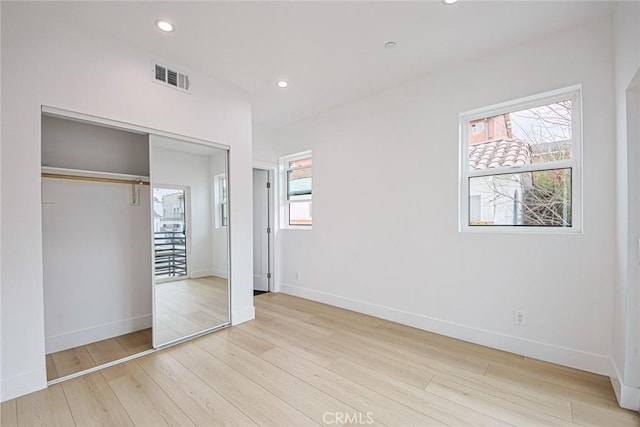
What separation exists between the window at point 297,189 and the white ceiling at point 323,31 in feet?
5.25

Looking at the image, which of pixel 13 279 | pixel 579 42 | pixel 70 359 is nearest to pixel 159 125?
pixel 13 279

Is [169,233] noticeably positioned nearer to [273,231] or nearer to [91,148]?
[91,148]

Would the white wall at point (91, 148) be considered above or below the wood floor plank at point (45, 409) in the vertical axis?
above

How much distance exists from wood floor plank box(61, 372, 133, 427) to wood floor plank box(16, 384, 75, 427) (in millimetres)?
34

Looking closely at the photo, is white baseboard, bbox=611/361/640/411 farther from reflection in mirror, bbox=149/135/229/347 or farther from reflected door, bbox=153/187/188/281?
reflected door, bbox=153/187/188/281

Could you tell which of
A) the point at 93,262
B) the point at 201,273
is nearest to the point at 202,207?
the point at 201,273

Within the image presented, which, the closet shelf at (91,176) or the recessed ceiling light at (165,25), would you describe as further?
the closet shelf at (91,176)

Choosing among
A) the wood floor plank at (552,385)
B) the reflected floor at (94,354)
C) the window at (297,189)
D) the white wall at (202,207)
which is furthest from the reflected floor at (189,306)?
the wood floor plank at (552,385)

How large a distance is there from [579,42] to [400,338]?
310cm

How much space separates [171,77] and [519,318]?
A: 162 inches

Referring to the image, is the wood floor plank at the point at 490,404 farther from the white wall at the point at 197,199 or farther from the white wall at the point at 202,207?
the white wall at the point at 197,199

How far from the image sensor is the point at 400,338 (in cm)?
289

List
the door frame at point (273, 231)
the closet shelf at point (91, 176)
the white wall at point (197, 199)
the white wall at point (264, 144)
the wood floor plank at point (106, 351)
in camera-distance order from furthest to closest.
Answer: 1. the door frame at point (273, 231)
2. the white wall at point (264, 144)
3. the white wall at point (197, 199)
4. the closet shelf at point (91, 176)
5. the wood floor plank at point (106, 351)

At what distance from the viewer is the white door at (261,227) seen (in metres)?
4.80
